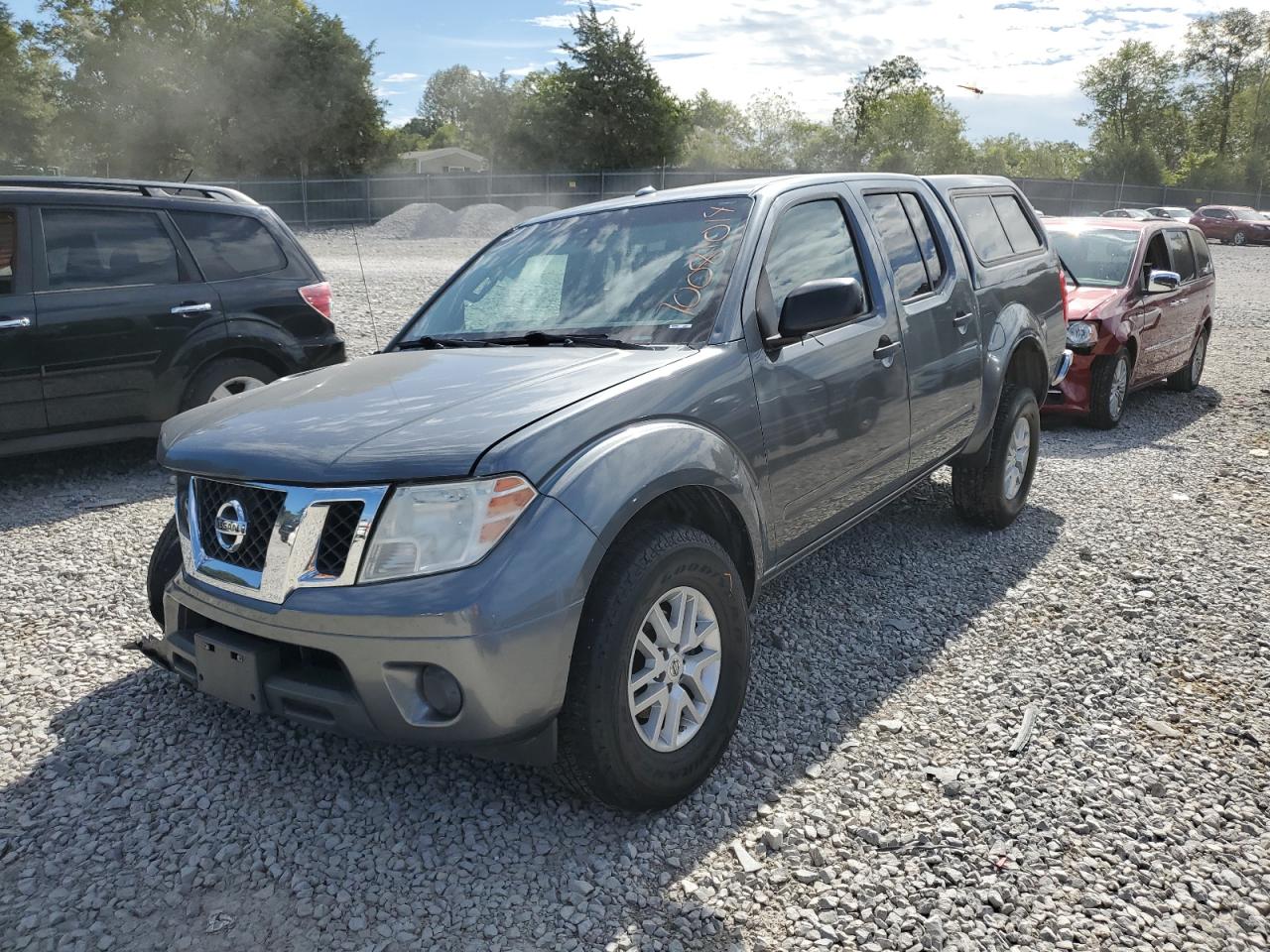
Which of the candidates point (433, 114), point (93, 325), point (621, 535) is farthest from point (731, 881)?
point (433, 114)

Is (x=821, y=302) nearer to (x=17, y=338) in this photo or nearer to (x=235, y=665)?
(x=235, y=665)

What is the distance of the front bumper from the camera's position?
2.45m

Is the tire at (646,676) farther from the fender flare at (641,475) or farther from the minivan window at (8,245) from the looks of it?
the minivan window at (8,245)

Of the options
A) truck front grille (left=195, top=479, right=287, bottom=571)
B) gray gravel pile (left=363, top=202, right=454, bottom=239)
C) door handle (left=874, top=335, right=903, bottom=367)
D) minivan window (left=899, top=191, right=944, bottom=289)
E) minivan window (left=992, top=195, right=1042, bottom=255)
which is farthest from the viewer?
gray gravel pile (left=363, top=202, right=454, bottom=239)

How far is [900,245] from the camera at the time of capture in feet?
14.8

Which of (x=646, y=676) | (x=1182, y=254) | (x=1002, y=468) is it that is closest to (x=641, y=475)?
(x=646, y=676)

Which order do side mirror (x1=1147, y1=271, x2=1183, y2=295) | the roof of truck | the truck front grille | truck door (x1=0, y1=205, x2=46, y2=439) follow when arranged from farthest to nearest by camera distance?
side mirror (x1=1147, y1=271, x2=1183, y2=295) → truck door (x1=0, y1=205, x2=46, y2=439) → the roof of truck → the truck front grille

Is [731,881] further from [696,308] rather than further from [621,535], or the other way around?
[696,308]

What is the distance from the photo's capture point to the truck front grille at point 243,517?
2.69 m

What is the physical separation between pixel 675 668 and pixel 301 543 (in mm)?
1130

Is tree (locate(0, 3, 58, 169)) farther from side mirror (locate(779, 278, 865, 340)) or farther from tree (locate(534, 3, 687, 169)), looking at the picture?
side mirror (locate(779, 278, 865, 340))

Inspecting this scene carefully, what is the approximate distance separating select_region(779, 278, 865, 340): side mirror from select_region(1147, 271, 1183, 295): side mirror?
652cm

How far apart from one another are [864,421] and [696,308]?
0.95 metres

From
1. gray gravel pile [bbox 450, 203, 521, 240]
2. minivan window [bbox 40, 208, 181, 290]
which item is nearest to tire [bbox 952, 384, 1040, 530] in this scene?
minivan window [bbox 40, 208, 181, 290]
